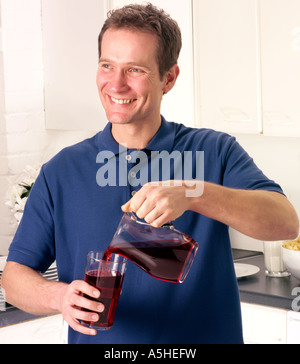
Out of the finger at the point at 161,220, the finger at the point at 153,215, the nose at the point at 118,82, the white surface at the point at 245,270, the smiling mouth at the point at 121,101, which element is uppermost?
the nose at the point at 118,82

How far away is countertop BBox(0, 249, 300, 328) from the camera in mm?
2170

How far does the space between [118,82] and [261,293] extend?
1191 mm

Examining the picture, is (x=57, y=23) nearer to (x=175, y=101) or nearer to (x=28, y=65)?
(x=28, y=65)

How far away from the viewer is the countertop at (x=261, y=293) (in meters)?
2.17

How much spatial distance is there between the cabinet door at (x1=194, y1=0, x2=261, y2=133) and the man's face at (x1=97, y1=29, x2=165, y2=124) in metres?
1.11

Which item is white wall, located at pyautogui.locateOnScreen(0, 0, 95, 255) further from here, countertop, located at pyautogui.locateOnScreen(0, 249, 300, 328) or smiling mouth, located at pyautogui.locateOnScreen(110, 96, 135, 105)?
smiling mouth, located at pyautogui.locateOnScreen(110, 96, 135, 105)

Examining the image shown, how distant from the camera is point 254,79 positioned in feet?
8.21

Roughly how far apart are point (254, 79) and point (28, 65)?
1177 mm

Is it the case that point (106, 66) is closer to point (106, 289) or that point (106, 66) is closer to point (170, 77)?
point (170, 77)

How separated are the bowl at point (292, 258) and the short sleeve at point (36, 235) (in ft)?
3.92

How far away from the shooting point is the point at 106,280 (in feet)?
3.82

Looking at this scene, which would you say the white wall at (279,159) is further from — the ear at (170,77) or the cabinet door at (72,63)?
the ear at (170,77)

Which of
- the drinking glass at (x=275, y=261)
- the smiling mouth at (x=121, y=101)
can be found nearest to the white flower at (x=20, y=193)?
the drinking glass at (x=275, y=261)
